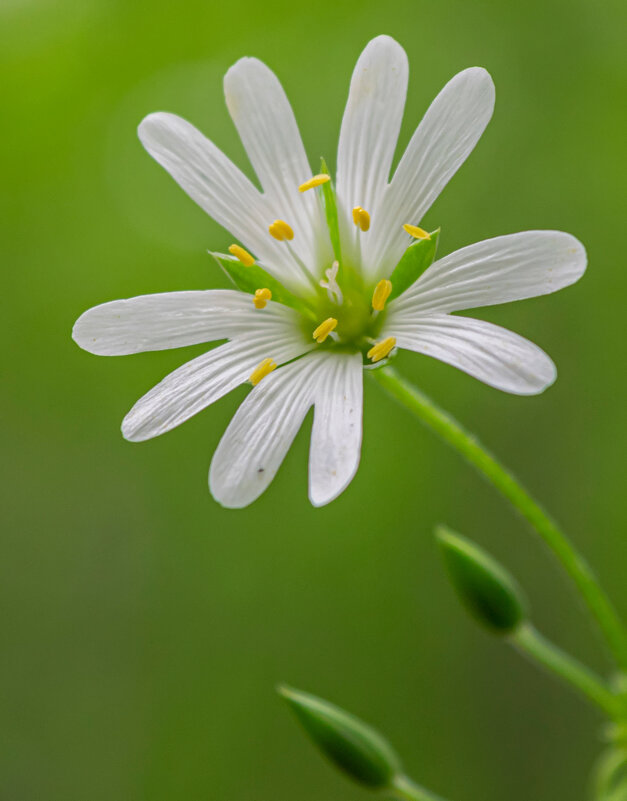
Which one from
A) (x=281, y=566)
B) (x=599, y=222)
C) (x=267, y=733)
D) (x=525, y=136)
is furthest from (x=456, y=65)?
(x=267, y=733)

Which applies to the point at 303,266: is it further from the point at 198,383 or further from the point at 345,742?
the point at 345,742

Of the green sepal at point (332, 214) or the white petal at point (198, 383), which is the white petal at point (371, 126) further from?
the white petal at point (198, 383)

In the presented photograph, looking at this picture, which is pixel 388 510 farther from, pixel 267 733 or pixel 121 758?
pixel 121 758

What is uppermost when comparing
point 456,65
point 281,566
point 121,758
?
point 456,65

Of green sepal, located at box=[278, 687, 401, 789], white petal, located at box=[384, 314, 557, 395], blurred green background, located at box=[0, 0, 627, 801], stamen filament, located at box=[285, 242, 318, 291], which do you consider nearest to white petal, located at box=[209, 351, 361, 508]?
white petal, located at box=[384, 314, 557, 395]

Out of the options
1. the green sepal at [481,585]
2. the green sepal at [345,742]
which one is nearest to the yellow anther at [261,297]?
the green sepal at [481,585]
